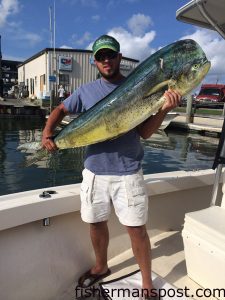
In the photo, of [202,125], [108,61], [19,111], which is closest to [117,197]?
[108,61]

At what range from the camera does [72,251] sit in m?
2.66

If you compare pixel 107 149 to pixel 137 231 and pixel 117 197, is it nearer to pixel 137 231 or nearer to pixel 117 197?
pixel 117 197

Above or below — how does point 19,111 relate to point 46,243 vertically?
above

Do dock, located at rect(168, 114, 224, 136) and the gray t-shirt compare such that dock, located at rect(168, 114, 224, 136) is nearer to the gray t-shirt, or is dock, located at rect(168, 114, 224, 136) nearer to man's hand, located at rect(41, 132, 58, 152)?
the gray t-shirt

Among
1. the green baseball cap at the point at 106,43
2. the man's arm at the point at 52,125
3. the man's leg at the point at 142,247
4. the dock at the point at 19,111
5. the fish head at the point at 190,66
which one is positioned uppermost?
the dock at the point at 19,111

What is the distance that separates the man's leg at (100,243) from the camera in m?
2.40

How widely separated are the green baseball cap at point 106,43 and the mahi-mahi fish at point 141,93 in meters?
0.25

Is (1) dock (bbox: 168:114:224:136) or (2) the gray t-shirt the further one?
(1) dock (bbox: 168:114:224:136)

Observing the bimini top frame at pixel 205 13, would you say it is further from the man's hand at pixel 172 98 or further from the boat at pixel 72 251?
the man's hand at pixel 172 98

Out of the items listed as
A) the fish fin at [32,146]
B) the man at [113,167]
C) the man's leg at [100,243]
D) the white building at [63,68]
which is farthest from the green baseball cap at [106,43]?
the white building at [63,68]

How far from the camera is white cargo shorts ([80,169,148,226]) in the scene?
83.7 inches

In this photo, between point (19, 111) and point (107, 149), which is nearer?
point (107, 149)

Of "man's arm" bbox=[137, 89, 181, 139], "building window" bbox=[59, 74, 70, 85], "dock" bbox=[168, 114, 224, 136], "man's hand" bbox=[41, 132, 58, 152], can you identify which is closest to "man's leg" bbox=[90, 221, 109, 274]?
"man's hand" bbox=[41, 132, 58, 152]

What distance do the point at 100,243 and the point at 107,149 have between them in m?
0.80
